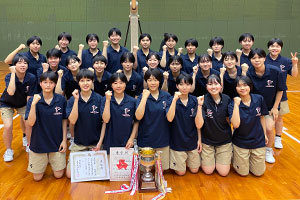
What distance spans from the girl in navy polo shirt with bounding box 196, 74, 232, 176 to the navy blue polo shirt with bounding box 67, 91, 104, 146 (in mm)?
1209

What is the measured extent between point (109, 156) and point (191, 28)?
11.2 meters

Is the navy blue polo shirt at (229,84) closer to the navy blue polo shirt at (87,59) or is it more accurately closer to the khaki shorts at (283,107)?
the khaki shorts at (283,107)

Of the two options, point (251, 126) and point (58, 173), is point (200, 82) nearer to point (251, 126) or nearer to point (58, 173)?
point (251, 126)

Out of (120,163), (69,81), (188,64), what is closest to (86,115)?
(120,163)

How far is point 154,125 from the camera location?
3271 millimetres

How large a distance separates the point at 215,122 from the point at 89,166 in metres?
1.59

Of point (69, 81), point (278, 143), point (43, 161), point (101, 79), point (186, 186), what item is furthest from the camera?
point (278, 143)

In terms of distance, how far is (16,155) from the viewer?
12.8 feet

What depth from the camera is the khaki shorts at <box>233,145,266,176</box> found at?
10.8ft

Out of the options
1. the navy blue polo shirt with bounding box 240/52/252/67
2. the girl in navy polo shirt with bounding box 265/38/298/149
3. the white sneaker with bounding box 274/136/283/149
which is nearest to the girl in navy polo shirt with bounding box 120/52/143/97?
the navy blue polo shirt with bounding box 240/52/252/67

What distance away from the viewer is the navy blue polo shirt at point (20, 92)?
3.67 meters

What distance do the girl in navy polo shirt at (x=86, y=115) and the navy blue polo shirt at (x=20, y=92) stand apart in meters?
0.81

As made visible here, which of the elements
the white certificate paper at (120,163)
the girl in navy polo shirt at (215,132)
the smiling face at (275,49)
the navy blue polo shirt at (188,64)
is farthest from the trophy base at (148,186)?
the smiling face at (275,49)

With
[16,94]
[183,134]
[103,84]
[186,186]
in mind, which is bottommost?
[186,186]
